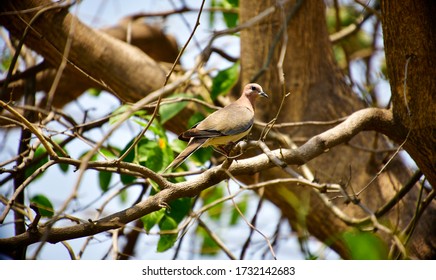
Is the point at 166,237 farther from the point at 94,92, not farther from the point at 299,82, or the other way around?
the point at 94,92

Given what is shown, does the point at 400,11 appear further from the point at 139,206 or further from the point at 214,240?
the point at 214,240

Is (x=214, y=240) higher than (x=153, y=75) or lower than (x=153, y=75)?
lower

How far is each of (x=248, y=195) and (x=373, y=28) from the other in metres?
3.05

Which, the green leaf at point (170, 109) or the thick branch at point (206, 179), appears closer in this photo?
the thick branch at point (206, 179)

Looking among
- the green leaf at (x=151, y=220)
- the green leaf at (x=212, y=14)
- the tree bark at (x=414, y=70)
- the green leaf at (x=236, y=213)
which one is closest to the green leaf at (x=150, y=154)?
the green leaf at (x=151, y=220)

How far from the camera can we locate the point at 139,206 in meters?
2.76

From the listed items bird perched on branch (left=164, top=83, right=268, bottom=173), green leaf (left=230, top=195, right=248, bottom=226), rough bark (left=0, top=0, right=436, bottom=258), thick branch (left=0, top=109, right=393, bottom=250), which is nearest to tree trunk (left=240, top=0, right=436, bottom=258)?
rough bark (left=0, top=0, right=436, bottom=258)

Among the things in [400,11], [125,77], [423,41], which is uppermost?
[125,77]

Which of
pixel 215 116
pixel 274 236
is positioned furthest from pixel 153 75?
pixel 274 236

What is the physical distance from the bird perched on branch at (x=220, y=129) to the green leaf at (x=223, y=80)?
350mm

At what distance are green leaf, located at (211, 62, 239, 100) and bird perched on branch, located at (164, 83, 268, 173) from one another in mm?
350

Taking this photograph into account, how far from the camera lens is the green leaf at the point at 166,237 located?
11.6ft

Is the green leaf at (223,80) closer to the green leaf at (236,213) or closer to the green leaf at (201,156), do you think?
the green leaf at (201,156)

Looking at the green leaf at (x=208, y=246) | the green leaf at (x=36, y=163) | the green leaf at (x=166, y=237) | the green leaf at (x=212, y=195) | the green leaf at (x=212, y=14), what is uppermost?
the green leaf at (x=212, y=14)
